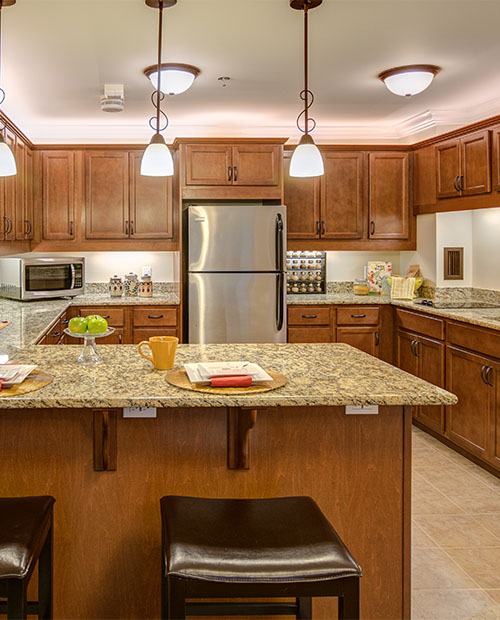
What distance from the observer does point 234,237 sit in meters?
4.66

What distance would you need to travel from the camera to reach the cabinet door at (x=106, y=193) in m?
5.09

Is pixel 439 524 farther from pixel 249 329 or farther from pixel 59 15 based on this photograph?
pixel 59 15

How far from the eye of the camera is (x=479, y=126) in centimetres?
409

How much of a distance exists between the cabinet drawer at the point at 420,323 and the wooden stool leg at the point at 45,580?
122 inches

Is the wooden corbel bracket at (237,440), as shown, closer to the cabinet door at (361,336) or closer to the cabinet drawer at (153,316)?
the cabinet drawer at (153,316)

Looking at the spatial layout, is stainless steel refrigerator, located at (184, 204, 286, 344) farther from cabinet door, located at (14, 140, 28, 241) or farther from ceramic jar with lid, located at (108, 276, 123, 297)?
cabinet door, located at (14, 140, 28, 241)

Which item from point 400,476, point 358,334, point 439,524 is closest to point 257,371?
point 400,476

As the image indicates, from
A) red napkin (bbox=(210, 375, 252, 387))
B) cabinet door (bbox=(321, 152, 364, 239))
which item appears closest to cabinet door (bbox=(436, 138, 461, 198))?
cabinet door (bbox=(321, 152, 364, 239))

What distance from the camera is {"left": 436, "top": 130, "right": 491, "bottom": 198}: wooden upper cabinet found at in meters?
4.08

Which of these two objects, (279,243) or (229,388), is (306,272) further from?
(229,388)

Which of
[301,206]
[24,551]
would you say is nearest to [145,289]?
[301,206]

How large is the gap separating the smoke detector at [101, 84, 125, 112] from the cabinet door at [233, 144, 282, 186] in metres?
1.05

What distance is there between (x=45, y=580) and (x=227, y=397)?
2.33 feet

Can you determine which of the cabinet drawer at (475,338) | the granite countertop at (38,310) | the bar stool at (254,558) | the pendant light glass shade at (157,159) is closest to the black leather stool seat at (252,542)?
the bar stool at (254,558)
